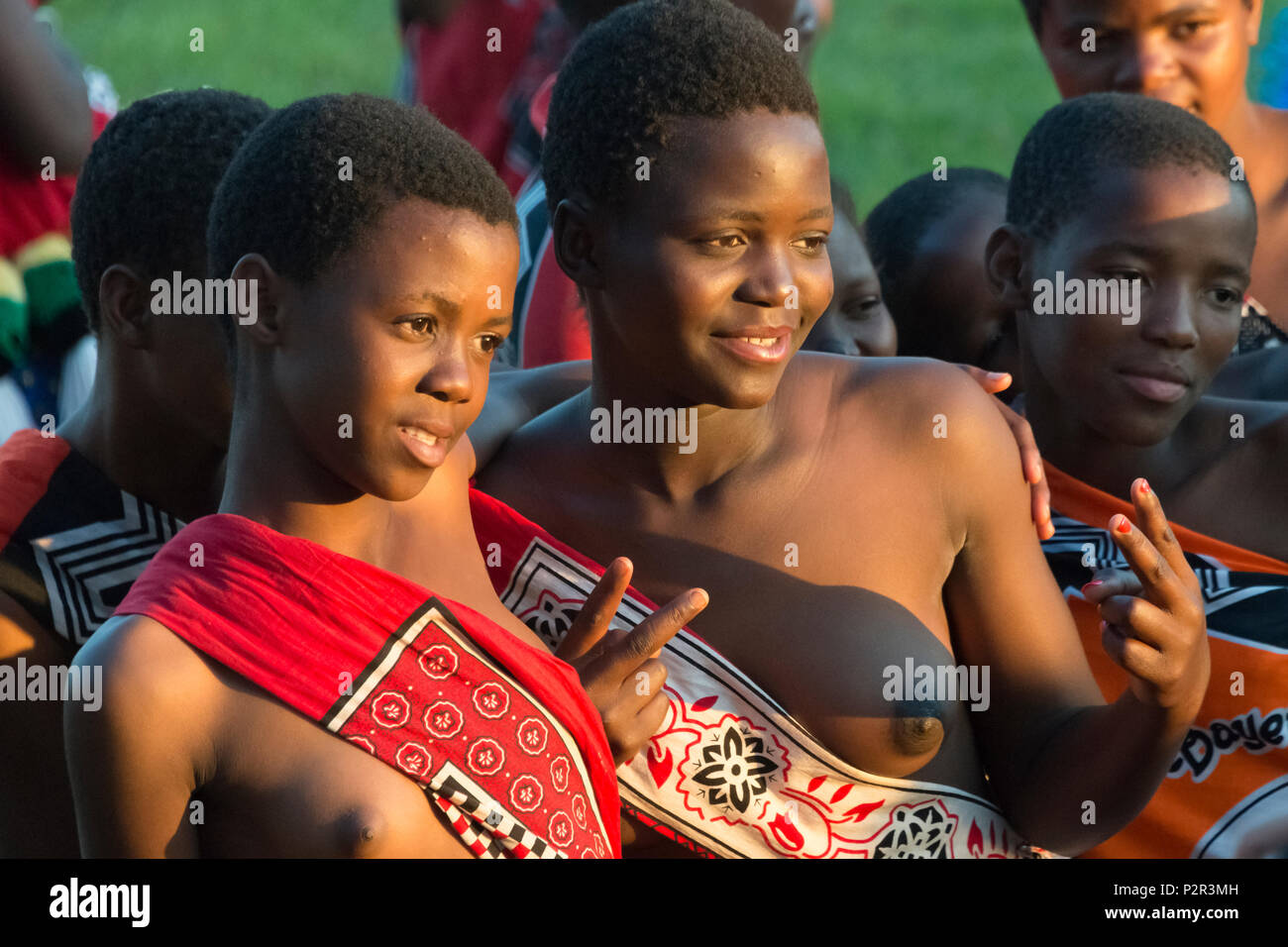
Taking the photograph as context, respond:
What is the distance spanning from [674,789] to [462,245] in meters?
0.81

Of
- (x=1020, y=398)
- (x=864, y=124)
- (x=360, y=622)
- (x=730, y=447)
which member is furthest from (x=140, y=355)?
(x=864, y=124)

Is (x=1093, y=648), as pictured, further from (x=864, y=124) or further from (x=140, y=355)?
(x=864, y=124)

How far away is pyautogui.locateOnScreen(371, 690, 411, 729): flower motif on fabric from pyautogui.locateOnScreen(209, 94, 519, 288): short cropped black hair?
471mm

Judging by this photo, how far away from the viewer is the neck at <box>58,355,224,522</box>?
2258 millimetres

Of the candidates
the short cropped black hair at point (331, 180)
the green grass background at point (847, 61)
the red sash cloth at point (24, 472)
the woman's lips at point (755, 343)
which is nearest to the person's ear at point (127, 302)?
the red sash cloth at point (24, 472)

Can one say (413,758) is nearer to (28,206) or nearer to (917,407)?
(917,407)

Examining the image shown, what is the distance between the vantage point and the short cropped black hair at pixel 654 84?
2074 mm

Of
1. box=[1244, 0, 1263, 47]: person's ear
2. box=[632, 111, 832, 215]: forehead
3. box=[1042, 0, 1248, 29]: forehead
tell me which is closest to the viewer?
box=[632, 111, 832, 215]: forehead

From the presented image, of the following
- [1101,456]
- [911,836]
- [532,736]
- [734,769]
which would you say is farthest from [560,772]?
[1101,456]

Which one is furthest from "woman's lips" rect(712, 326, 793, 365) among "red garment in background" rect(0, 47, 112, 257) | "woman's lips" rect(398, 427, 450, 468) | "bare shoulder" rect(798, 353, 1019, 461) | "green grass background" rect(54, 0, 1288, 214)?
"green grass background" rect(54, 0, 1288, 214)

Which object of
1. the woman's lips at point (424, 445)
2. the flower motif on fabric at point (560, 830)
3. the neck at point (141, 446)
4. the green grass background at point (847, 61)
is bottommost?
the flower motif on fabric at point (560, 830)

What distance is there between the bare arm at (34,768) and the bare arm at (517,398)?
0.65 metres

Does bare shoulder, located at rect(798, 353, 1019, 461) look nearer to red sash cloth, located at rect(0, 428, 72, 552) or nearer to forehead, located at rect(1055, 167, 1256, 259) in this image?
forehead, located at rect(1055, 167, 1256, 259)

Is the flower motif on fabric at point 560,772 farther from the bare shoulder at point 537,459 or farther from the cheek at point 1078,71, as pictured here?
the cheek at point 1078,71
